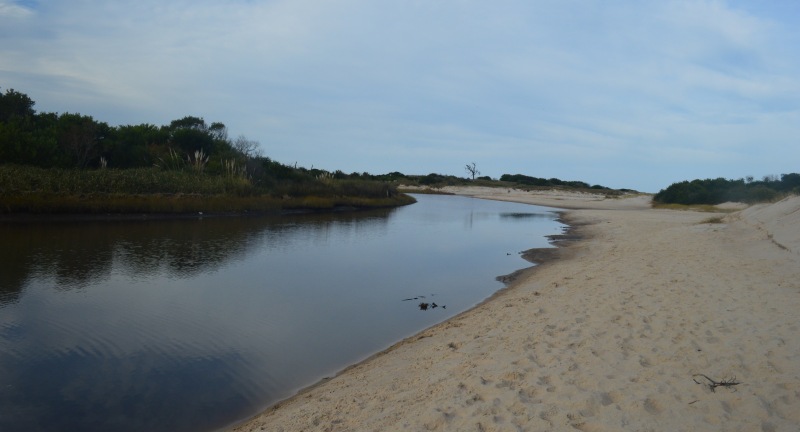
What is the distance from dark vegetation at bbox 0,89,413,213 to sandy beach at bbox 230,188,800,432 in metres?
18.9

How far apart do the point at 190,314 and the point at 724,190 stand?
144 feet

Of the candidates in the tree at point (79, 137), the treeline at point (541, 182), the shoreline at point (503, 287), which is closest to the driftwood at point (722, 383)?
the shoreline at point (503, 287)

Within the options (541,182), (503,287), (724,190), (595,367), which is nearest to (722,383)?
(595,367)

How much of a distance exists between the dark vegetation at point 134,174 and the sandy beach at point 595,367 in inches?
744

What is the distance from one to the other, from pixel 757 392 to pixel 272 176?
33.5m

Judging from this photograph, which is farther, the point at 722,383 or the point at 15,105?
the point at 15,105

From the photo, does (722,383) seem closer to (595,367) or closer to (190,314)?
(595,367)

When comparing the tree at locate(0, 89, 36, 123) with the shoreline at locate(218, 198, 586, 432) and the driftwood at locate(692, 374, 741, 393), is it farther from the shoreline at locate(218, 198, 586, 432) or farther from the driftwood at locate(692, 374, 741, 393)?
the driftwood at locate(692, 374, 741, 393)

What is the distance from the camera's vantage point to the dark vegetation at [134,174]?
2173 centimetres

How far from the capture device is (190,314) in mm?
9047

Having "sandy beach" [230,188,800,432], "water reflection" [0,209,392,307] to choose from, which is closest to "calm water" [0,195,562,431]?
"water reflection" [0,209,392,307]

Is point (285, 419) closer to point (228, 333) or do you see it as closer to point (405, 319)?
point (228, 333)

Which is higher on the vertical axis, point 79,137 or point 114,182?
point 79,137

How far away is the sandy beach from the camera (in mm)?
4254
